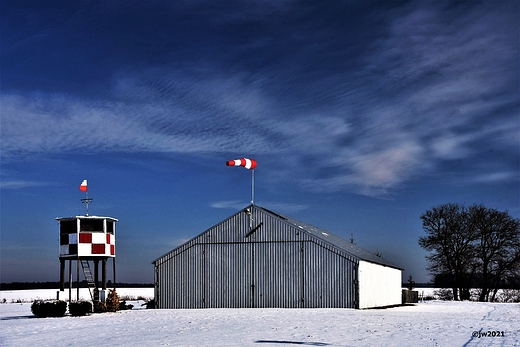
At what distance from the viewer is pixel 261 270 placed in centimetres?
3394

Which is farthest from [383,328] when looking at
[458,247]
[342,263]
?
[458,247]

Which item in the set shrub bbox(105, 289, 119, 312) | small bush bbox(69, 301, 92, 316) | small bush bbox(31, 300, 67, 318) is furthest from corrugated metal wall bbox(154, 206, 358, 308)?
small bush bbox(31, 300, 67, 318)

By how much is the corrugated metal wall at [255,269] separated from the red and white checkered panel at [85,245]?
426 centimetres

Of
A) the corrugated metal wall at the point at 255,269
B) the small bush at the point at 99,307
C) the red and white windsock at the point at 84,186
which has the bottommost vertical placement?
the small bush at the point at 99,307

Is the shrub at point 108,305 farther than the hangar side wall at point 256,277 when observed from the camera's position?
Yes

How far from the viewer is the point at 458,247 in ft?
194

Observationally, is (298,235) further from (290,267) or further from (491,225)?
(491,225)

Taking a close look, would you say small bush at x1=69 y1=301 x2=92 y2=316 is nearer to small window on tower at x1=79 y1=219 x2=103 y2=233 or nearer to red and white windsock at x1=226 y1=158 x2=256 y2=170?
small window on tower at x1=79 y1=219 x2=103 y2=233

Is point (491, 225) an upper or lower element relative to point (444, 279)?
upper

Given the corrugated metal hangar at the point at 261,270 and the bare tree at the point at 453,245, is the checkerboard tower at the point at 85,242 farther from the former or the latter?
the bare tree at the point at 453,245

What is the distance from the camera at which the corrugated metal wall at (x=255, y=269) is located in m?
32.5

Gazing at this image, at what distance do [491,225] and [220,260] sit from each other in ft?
111

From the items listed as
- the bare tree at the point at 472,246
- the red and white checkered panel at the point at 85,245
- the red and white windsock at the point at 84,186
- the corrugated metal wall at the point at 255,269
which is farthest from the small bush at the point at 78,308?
the bare tree at the point at 472,246

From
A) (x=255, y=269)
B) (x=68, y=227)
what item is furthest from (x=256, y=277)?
(x=68, y=227)
